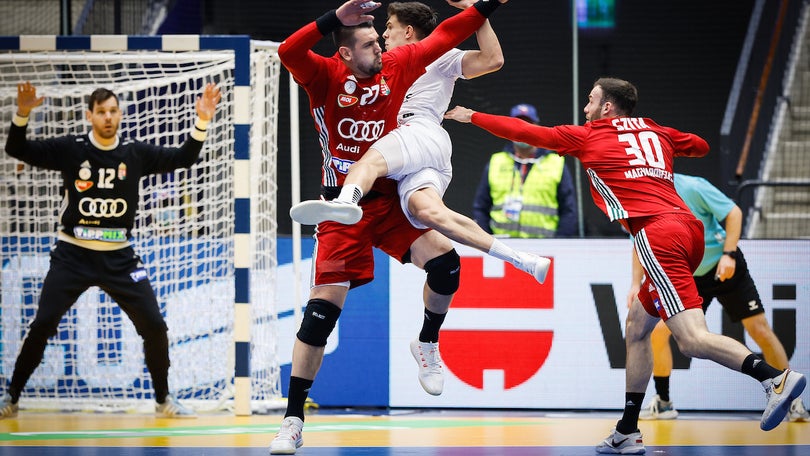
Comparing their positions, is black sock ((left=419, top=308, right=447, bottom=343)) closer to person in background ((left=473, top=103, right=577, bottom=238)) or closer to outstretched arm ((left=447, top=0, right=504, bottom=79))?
outstretched arm ((left=447, top=0, right=504, bottom=79))

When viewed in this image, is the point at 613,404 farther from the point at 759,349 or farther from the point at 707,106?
the point at 707,106

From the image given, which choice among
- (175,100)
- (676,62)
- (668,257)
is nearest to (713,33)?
(676,62)

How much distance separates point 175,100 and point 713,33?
6.44 metres

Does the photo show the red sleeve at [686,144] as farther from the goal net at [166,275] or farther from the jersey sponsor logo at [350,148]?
the goal net at [166,275]

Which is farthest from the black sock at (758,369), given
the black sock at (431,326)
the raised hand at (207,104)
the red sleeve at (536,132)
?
the raised hand at (207,104)

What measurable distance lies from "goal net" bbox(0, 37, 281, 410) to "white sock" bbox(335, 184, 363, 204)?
9.31ft

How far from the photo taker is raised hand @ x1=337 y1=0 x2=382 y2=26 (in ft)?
17.0

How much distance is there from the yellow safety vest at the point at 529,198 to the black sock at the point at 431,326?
252 cm

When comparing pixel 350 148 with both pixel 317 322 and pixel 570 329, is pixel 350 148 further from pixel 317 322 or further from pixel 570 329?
pixel 570 329

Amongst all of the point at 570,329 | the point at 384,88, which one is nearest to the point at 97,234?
the point at 384,88

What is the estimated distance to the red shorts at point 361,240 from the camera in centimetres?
565

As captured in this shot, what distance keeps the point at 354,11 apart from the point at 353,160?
0.88 metres

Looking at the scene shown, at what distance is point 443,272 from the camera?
19.3 ft

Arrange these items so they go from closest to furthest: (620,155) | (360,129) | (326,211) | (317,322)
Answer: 1. (326,211)
2. (317,322)
3. (360,129)
4. (620,155)
